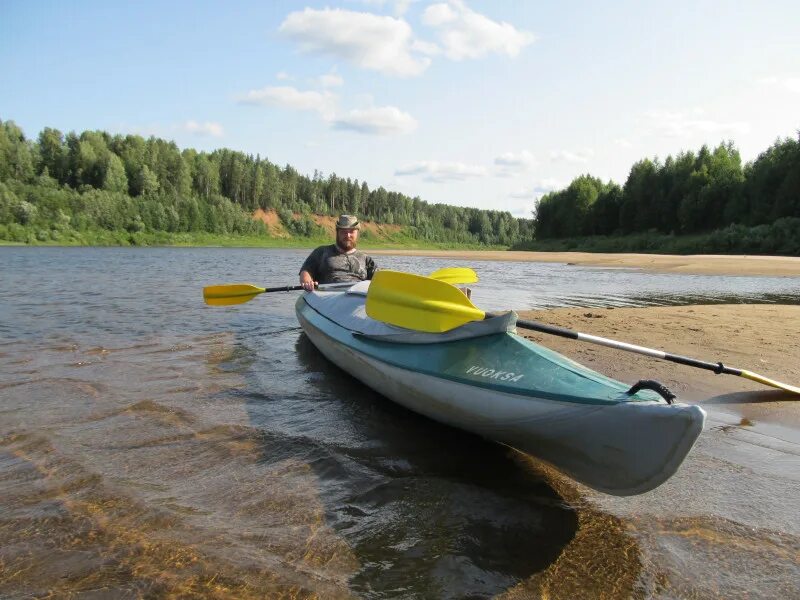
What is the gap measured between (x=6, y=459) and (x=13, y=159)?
268ft

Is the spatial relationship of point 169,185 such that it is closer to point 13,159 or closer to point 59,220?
point 13,159

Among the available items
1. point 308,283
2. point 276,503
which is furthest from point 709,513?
point 308,283

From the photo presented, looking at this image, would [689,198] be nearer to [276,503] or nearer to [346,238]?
[346,238]

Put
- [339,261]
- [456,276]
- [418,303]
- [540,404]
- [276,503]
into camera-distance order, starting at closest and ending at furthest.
→ [540,404] → [276,503] → [418,303] → [456,276] → [339,261]

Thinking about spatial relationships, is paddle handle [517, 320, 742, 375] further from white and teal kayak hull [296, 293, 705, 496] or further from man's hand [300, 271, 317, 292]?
man's hand [300, 271, 317, 292]

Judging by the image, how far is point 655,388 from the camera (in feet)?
8.47

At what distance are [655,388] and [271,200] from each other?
313 feet

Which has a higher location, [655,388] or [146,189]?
[146,189]

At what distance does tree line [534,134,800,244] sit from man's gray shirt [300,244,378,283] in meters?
32.6

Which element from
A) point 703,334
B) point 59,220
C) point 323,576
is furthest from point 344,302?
point 59,220

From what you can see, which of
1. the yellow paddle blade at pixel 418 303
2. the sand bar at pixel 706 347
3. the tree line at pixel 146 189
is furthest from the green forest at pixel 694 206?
the yellow paddle blade at pixel 418 303

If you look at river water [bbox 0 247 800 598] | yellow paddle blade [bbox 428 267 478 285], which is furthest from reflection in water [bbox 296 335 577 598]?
yellow paddle blade [bbox 428 267 478 285]

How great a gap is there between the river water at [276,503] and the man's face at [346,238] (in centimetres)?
224

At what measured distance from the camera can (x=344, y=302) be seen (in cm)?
578
